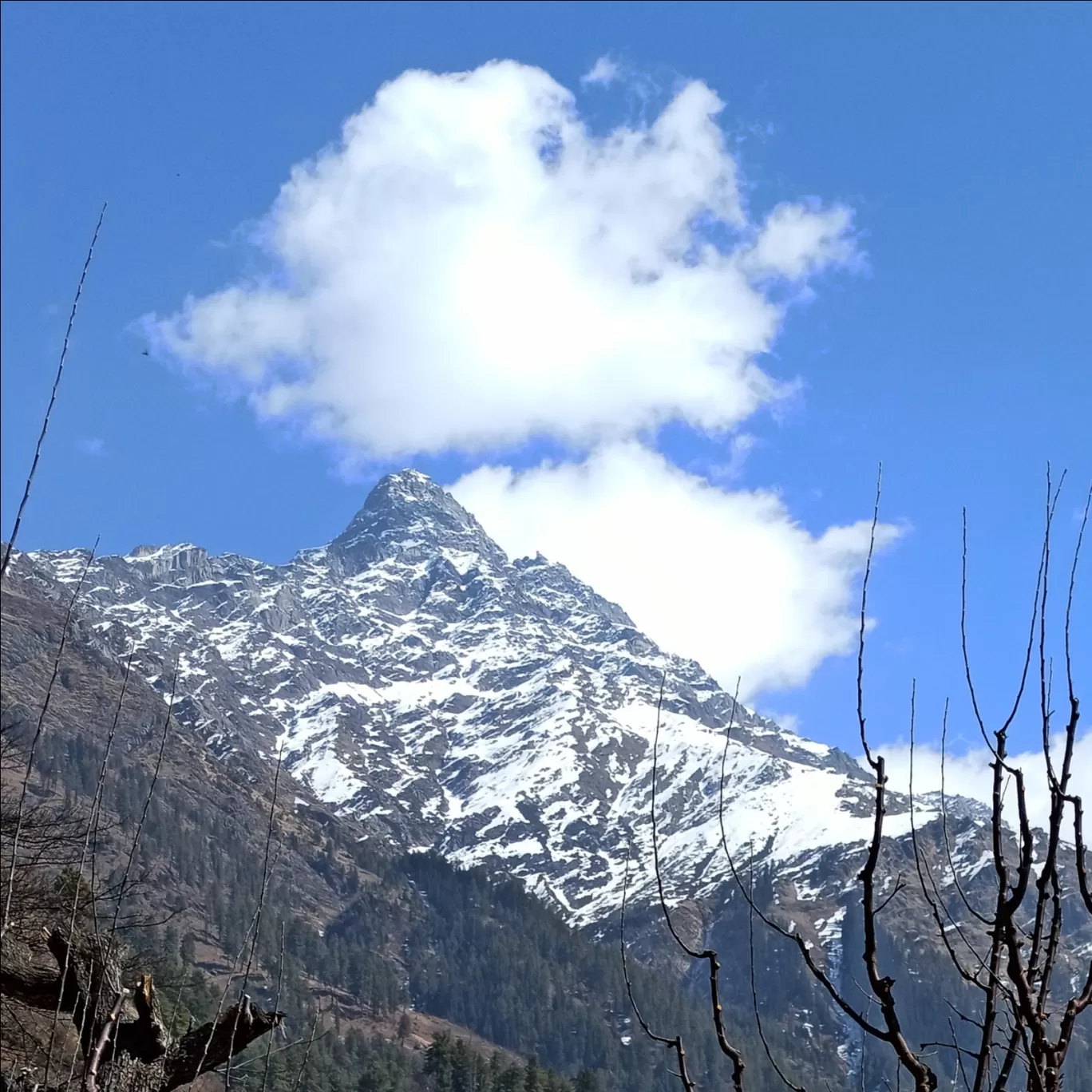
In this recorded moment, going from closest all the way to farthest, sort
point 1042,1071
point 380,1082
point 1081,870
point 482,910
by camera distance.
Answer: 1. point 1042,1071
2. point 1081,870
3. point 380,1082
4. point 482,910

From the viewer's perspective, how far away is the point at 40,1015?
1466cm

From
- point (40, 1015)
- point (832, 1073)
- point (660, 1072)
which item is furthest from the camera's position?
point (832, 1073)

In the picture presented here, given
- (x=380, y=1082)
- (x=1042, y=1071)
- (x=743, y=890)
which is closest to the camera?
(x=1042, y=1071)

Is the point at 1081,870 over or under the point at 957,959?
over

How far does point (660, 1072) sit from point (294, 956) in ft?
166

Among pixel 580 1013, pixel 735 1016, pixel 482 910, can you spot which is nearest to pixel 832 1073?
pixel 735 1016

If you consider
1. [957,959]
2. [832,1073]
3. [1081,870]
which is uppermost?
[832,1073]

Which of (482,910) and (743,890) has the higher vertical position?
(482,910)

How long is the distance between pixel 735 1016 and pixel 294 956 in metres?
56.1

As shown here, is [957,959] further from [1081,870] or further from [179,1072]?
[179,1072]

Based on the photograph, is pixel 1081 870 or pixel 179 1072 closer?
pixel 1081 870

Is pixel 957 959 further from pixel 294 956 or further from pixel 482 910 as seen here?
pixel 482 910

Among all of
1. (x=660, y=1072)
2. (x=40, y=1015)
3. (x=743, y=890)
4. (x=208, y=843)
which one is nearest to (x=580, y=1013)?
(x=660, y=1072)

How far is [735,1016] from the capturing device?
156000mm
